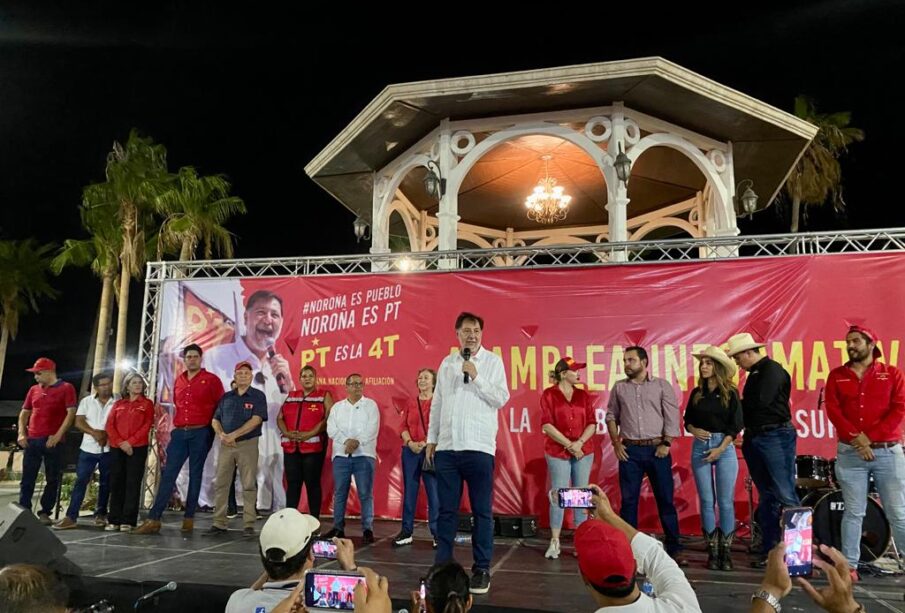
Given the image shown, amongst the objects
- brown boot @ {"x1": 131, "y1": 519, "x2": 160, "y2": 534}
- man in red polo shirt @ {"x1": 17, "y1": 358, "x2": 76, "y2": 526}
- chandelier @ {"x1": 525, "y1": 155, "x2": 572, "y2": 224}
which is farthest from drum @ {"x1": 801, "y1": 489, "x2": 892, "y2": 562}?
man in red polo shirt @ {"x1": 17, "y1": 358, "x2": 76, "y2": 526}

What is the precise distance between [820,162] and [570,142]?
40.1 feet

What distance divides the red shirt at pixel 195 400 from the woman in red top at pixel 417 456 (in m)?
2.02

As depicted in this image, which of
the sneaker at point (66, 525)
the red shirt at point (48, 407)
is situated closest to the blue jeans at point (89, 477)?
the sneaker at point (66, 525)

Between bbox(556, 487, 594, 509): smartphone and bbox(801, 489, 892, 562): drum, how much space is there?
2.97 meters

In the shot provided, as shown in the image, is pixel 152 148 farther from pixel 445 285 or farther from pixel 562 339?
pixel 562 339

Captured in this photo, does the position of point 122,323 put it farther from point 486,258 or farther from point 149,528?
point 486,258

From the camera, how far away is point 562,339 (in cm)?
678

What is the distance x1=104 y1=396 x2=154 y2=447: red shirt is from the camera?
253 inches

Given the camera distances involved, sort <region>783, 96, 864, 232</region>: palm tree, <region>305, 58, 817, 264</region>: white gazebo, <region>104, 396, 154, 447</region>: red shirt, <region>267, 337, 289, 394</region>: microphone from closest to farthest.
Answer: <region>104, 396, 154, 447</region>: red shirt < <region>267, 337, 289, 394</region>: microphone < <region>305, 58, 817, 264</region>: white gazebo < <region>783, 96, 864, 232</region>: palm tree

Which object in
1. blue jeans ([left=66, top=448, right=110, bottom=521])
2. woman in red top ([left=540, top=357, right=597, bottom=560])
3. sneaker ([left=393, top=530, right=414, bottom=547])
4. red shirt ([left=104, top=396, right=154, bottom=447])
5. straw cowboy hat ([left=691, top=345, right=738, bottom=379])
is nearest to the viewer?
straw cowboy hat ([left=691, top=345, right=738, bottom=379])

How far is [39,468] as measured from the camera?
6832 millimetres

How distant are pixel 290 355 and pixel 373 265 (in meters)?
1.61

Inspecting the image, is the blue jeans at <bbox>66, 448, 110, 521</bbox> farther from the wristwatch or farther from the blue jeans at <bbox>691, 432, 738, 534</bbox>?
the wristwatch

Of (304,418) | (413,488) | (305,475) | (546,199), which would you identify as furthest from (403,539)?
(546,199)
